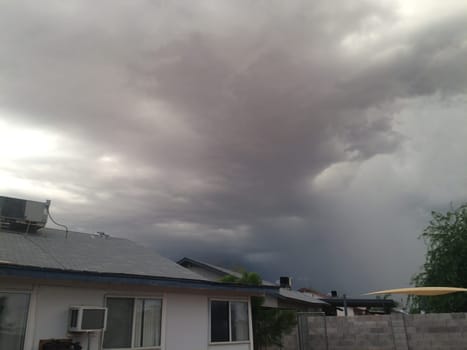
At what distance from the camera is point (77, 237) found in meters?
11.3

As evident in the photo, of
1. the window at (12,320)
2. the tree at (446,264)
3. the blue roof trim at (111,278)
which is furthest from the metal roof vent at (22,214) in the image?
the tree at (446,264)

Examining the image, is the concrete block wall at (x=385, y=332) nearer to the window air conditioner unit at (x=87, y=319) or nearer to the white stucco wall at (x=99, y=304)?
the white stucco wall at (x=99, y=304)

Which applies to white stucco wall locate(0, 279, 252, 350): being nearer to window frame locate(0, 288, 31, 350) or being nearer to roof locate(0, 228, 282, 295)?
window frame locate(0, 288, 31, 350)

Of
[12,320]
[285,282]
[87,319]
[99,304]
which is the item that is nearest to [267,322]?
[99,304]

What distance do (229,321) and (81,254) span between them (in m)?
4.27

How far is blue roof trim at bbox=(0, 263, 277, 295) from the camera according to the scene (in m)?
6.71

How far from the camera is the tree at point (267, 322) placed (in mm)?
13898

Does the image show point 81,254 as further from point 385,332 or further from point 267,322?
point 385,332

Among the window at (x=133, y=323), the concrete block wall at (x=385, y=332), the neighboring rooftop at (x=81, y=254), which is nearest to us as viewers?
the neighboring rooftop at (x=81, y=254)

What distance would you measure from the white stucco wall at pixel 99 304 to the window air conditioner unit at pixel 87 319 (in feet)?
0.65

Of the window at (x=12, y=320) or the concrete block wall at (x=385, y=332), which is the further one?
the concrete block wall at (x=385, y=332)

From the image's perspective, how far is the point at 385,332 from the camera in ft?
42.7

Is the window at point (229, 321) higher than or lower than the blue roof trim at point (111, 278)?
lower

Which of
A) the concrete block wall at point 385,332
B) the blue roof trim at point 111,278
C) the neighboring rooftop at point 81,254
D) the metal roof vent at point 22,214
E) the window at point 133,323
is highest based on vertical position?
the metal roof vent at point 22,214
